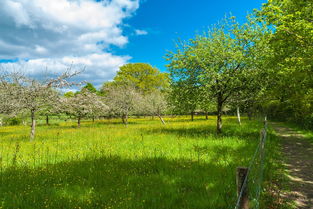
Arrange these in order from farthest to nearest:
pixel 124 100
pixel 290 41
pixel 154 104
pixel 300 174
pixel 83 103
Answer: pixel 154 104
pixel 124 100
pixel 83 103
pixel 290 41
pixel 300 174

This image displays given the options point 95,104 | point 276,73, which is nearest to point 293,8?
point 276,73

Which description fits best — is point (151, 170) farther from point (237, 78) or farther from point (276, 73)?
point (276, 73)

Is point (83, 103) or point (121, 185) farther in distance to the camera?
point (83, 103)

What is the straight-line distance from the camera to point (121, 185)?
614 centimetres

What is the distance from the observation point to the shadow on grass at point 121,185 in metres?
5.05

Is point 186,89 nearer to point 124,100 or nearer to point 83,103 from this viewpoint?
point 83,103

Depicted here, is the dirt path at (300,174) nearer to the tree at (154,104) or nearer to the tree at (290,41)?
the tree at (290,41)

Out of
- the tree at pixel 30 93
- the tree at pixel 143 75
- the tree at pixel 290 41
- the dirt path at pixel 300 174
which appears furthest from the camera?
the tree at pixel 143 75

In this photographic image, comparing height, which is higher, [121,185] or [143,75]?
[143,75]

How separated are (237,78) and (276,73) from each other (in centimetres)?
287

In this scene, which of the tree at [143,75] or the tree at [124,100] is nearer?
the tree at [124,100]

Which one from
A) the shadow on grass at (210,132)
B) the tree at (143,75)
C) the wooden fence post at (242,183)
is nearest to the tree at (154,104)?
the shadow on grass at (210,132)

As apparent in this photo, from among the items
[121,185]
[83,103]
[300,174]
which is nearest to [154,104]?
[83,103]

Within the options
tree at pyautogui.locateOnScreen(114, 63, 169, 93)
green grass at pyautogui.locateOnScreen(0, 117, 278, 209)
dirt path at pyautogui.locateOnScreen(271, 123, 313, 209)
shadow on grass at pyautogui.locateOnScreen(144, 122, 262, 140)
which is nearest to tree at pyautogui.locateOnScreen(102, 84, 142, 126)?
shadow on grass at pyautogui.locateOnScreen(144, 122, 262, 140)
